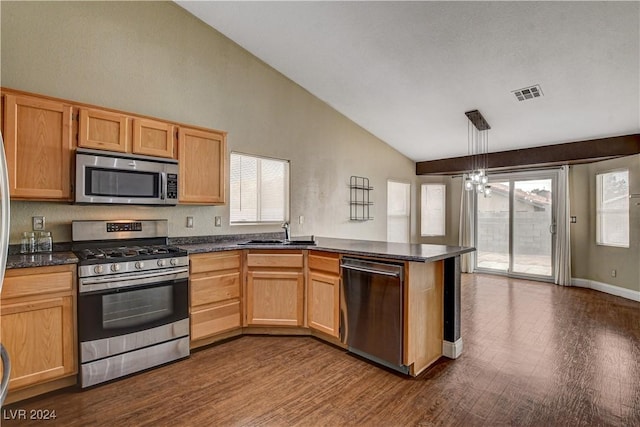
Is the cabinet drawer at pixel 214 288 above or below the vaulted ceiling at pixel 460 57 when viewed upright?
below

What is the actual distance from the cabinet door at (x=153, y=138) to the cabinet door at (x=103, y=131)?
0.27 feet

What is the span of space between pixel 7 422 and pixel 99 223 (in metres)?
1.49

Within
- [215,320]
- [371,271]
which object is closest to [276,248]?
[215,320]

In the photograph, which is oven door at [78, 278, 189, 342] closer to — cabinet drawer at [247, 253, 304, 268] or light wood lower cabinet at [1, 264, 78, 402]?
light wood lower cabinet at [1, 264, 78, 402]

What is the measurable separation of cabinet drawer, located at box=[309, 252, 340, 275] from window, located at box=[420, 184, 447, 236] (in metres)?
4.49

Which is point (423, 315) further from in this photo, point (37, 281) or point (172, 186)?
point (37, 281)

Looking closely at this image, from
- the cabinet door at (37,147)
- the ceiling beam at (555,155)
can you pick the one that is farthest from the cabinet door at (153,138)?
the ceiling beam at (555,155)

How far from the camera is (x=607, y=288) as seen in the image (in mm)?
5215

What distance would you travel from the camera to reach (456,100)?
4.23m

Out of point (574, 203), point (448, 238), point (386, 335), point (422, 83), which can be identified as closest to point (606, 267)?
point (574, 203)

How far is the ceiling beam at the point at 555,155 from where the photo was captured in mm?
4594

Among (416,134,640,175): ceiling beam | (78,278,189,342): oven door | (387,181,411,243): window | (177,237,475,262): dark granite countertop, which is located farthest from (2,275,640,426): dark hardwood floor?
(387,181,411,243): window

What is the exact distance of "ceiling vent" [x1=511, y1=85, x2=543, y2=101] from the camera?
371 centimetres

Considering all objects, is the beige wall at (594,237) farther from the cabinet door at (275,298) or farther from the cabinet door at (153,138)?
the cabinet door at (153,138)
